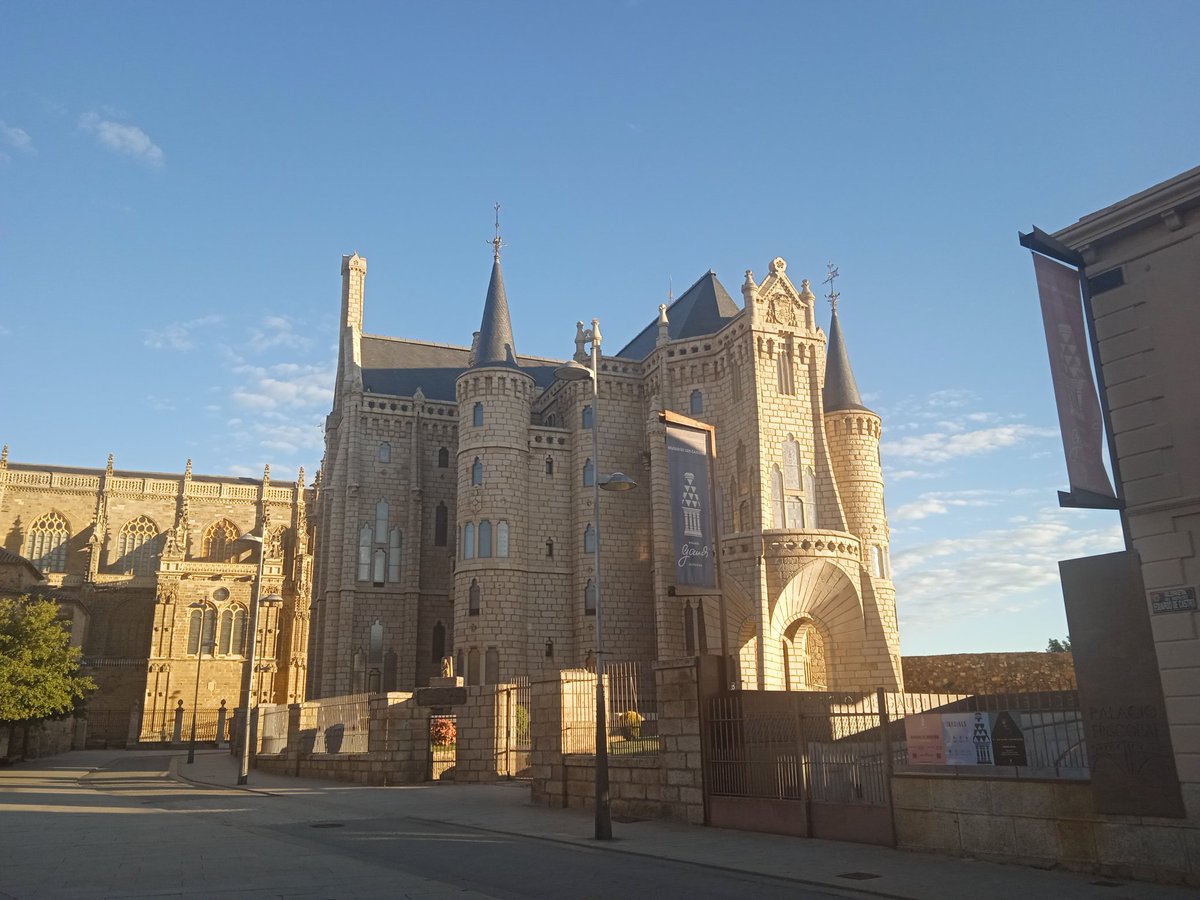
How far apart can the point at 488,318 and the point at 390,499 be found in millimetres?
10677

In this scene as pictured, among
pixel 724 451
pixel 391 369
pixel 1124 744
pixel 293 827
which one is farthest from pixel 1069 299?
pixel 391 369

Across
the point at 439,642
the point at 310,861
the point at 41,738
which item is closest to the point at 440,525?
the point at 439,642

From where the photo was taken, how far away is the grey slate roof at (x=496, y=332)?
44.7 metres

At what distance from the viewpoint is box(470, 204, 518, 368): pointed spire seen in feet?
147

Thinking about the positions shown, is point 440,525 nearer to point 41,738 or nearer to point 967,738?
point 41,738

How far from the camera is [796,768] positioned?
14344 millimetres

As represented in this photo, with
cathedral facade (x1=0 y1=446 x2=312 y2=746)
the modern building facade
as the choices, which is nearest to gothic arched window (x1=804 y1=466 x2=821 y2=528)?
the modern building facade

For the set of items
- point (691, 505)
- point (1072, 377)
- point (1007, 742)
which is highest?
point (691, 505)

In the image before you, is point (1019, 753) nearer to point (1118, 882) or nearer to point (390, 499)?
point (1118, 882)

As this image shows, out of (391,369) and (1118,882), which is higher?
(391,369)

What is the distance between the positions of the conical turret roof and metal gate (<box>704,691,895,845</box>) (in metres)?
30.6

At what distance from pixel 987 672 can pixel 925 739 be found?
1238 inches

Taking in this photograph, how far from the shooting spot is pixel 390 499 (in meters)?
48.1

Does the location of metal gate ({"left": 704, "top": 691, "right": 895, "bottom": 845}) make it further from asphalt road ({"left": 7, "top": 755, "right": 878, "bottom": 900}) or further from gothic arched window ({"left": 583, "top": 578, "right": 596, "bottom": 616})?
gothic arched window ({"left": 583, "top": 578, "right": 596, "bottom": 616})
